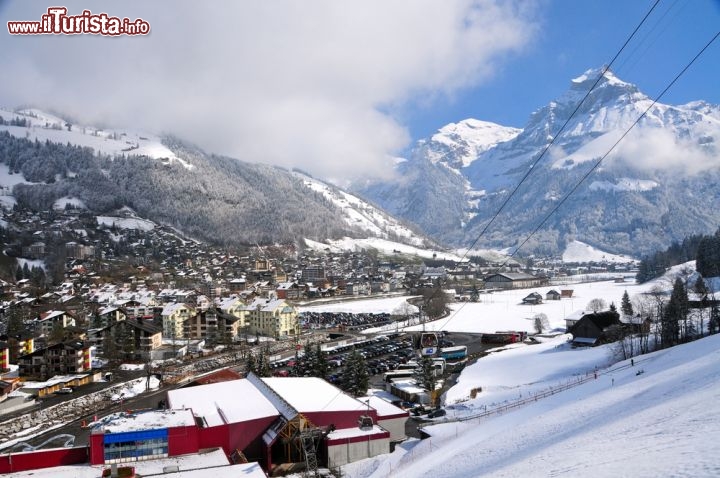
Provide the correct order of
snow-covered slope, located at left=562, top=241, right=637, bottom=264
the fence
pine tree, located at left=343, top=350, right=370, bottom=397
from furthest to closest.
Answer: snow-covered slope, located at left=562, top=241, right=637, bottom=264 < pine tree, located at left=343, top=350, right=370, bottom=397 < the fence

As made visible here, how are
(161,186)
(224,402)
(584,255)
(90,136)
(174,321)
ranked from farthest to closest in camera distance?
(584,255), (90,136), (161,186), (174,321), (224,402)

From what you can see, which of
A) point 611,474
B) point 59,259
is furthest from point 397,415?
point 59,259

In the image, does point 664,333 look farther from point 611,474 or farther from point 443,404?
point 611,474

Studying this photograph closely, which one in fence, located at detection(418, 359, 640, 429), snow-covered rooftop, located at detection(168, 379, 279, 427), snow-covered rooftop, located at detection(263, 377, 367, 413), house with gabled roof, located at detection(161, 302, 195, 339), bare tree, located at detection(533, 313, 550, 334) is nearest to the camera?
snow-covered rooftop, located at detection(168, 379, 279, 427)

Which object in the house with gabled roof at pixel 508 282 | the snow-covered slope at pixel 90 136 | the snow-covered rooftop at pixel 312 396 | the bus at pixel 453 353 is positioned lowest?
the bus at pixel 453 353

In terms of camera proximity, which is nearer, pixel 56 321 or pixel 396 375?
pixel 396 375

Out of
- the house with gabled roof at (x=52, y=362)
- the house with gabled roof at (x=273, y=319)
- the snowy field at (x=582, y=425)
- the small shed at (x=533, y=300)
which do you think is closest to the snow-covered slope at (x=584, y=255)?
the small shed at (x=533, y=300)

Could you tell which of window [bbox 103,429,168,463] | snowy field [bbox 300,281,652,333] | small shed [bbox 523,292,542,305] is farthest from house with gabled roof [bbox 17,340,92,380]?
small shed [bbox 523,292,542,305]

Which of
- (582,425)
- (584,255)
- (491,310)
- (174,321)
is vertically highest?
(584,255)

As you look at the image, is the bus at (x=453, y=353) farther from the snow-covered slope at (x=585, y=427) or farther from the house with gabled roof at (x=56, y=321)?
the house with gabled roof at (x=56, y=321)

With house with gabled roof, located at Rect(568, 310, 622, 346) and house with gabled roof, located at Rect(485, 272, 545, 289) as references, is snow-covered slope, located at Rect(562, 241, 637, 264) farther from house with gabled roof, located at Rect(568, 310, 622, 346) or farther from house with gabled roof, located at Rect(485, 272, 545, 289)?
house with gabled roof, located at Rect(568, 310, 622, 346)

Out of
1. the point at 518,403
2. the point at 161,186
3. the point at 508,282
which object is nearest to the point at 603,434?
the point at 518,403

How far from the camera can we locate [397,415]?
56.3 ft

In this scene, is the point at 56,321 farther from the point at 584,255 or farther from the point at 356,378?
the point at 584,255
